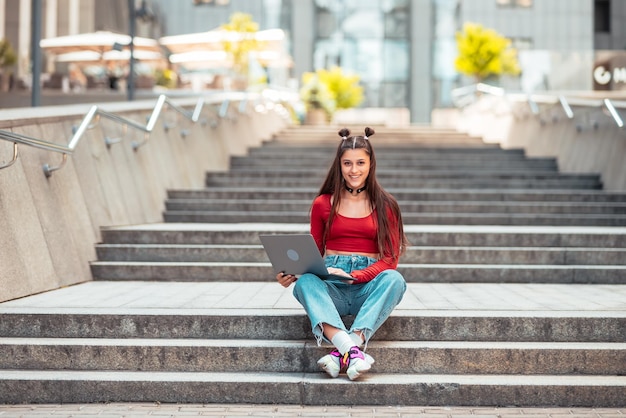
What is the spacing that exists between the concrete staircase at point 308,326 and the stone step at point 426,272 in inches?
0.5

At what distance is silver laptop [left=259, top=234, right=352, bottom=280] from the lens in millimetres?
4648

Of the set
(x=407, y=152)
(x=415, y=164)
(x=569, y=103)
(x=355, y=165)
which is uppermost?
(x=569, y=103)

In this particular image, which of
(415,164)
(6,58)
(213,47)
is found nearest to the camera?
(415,164)

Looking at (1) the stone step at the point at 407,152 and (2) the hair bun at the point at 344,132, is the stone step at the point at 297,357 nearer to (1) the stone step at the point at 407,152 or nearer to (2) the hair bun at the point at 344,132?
(2) the hair bun at the point at 344,132

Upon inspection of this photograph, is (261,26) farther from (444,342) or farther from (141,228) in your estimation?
(444,342)

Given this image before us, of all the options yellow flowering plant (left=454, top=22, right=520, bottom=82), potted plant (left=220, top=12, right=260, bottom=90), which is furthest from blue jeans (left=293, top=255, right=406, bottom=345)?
potted plant (left=220, top=12, right=260, bottom=90)

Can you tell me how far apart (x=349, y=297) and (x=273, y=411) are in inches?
36.8

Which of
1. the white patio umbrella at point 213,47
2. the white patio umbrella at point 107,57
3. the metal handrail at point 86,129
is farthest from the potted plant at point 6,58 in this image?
the metal handrail at point 86,129

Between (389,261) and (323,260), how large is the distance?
22.4 inches

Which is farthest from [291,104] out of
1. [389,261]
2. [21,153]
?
[389,261]

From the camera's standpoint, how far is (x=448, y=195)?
9883 mm

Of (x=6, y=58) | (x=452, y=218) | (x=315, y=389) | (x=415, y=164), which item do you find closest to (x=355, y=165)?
(x=315, y=389)

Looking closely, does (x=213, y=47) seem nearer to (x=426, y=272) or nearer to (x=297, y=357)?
(x=426, y=272)

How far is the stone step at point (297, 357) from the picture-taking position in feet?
16.3
